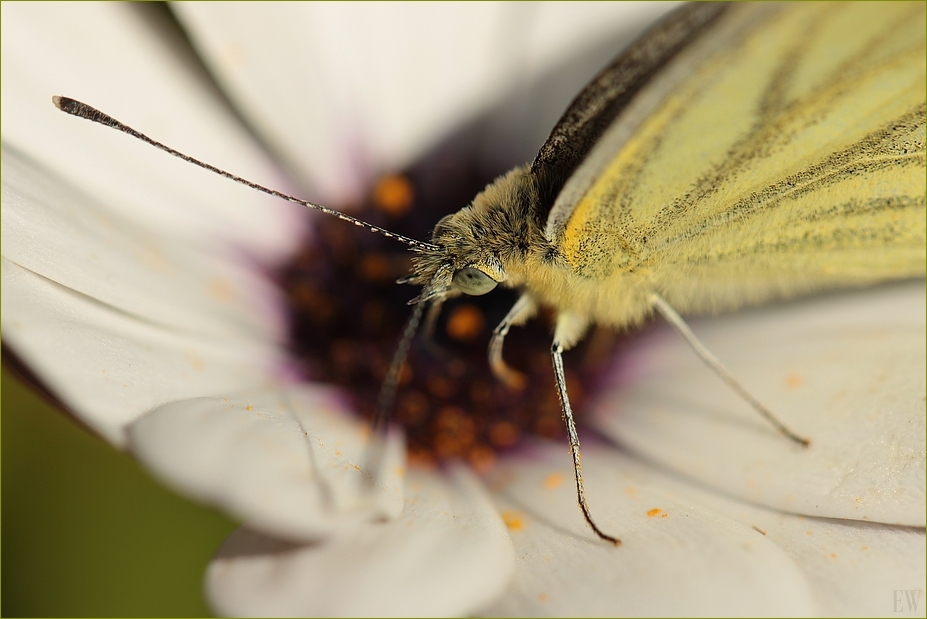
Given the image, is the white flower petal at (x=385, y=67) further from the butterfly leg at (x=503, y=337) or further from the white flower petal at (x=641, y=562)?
the white flower petal at (x=641, y=562)

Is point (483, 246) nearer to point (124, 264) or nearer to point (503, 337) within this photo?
point (503, 337)

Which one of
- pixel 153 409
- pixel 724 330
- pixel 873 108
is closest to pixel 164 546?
pixel 153 409

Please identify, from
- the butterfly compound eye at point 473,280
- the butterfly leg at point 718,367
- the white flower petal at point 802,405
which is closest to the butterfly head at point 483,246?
the butterfly compound eye at point 473,280

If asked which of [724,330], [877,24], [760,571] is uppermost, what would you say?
[877,24]

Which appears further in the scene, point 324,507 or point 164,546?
point 164,546

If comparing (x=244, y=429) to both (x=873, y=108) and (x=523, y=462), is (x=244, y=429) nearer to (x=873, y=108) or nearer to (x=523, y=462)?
(x=523, y=462)

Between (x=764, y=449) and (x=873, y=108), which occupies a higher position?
(x=873, y=108)
